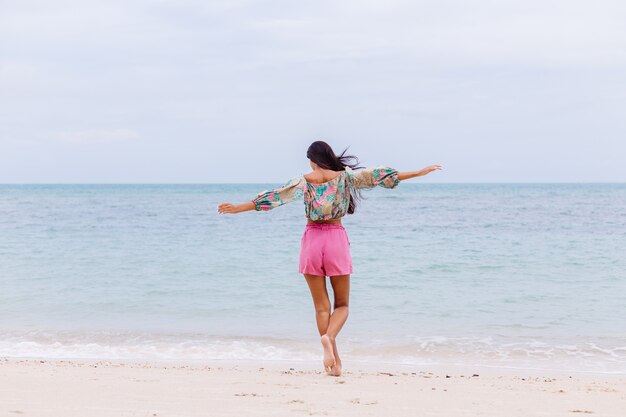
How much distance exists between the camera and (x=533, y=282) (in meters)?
11.4

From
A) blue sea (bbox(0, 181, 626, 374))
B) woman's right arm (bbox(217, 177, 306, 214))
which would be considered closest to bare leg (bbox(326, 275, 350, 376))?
woman's right arm (bbox(217, 177, 306, 214))

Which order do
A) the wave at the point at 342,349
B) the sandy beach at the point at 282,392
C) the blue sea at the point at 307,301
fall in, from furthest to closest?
the blue sea at the point at 307,301, the wave at the point at 342,349, the sandy beach at the point at 282,392

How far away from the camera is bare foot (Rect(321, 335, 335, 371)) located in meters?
5.05

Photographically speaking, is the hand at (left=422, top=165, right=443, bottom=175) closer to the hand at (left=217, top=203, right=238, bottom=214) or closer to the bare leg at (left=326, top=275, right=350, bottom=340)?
the bare leg at (left=326, top=275, right=350, bottom=340)

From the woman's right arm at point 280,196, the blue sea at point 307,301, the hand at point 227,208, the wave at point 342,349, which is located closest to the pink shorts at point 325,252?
the woman's right arm at point 280,196

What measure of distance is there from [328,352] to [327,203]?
110 cm

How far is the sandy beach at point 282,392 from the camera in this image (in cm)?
414

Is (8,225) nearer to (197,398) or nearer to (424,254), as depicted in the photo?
(424,254)

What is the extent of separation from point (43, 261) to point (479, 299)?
922cm

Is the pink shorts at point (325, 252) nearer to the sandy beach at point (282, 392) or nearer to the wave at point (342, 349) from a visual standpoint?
the sandy beach at point (282, 392)

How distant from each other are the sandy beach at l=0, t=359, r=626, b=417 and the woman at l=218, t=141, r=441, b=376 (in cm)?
59

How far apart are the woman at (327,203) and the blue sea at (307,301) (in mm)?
1683

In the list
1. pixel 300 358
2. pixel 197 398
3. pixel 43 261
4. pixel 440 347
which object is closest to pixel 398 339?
pixel 440 347

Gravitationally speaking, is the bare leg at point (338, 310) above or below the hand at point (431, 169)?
below
